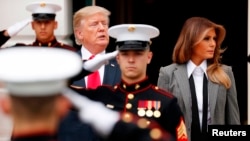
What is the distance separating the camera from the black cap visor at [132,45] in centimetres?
303

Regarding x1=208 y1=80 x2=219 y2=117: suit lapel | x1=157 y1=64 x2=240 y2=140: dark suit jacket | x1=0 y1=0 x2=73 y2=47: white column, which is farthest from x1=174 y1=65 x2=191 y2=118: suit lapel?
x1=0 y1=0 x2=73 y2=47: white column

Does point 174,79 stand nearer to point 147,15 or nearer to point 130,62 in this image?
point 130,62

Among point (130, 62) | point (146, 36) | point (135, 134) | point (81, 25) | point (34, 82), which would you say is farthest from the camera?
point (81, 25)

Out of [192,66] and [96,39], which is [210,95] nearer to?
[192,66]

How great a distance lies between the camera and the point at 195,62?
3834 millimetres

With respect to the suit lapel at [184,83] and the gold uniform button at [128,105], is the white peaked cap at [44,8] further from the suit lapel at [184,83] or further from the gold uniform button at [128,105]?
the gold uniform button at [128,105]

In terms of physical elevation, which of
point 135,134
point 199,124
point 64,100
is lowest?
point 199,124

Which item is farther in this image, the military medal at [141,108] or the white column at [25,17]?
the white column at [25,17]

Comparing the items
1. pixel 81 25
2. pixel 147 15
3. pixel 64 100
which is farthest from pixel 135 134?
pixel 147 15

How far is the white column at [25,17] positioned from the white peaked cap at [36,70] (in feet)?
9.56

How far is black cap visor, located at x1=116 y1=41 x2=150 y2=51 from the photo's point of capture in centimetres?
303

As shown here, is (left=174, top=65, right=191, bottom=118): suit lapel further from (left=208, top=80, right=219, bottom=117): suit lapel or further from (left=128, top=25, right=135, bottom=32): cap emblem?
(left=128, top=25, right=135, bottom=32): cap emblem

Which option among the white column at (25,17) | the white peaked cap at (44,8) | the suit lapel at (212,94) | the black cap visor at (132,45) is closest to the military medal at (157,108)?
the black cap visor at (132,45)

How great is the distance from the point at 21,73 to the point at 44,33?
8.16 feet
